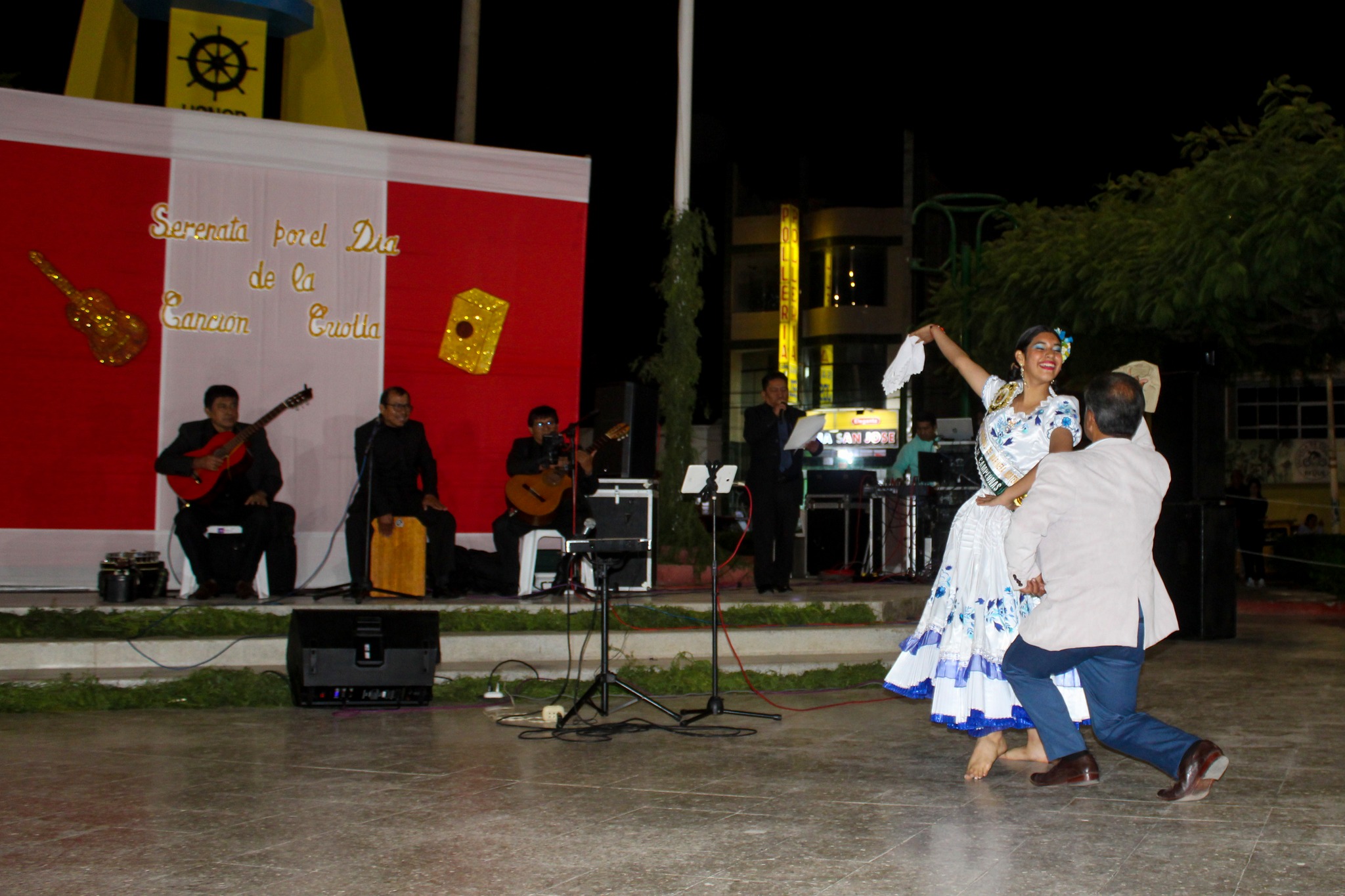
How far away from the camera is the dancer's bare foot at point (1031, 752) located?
203 inches

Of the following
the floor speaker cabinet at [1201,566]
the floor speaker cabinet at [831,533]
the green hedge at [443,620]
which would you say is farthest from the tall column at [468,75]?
the floor speaker cabinet at [1201,566]

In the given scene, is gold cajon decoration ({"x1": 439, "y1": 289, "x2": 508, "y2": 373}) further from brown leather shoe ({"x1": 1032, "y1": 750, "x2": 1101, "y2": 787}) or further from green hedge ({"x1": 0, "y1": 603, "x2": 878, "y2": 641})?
brown leather shoe ({"x1": 1032, "y1": 750, "x2": 1101, "y2": 787})

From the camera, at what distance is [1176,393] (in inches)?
397

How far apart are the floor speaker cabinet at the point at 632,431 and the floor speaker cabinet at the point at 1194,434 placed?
13.9ft

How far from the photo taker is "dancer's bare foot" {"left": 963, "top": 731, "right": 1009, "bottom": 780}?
486cm

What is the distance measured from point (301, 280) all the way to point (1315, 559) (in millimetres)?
13104

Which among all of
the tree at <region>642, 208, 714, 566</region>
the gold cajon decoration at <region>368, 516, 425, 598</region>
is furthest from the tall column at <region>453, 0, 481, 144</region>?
the gold cajon decoration at <region>368, 516, 425, 598</region>

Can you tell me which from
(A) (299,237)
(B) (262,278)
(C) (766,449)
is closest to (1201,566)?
(C) (766,449)

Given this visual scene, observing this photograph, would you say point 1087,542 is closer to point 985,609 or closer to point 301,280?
point 985,609

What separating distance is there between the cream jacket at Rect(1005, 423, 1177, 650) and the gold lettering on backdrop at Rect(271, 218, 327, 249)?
7028 millimetres

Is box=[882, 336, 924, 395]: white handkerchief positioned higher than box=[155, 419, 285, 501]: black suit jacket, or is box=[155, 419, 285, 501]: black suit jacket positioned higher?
box=[882, 336, 924, 395]: white handkerchief

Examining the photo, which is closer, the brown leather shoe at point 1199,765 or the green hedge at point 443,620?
the brown leather shoe at point 1199,765

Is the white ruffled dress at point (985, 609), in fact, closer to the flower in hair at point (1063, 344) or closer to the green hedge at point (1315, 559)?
the flower in hair at point (1063, 344)

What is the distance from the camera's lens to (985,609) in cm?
491
